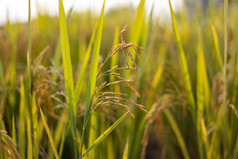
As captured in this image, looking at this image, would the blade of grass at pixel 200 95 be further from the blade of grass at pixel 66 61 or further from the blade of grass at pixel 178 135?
the blade of grass at pixel 66 61

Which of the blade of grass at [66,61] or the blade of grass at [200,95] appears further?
the blade of grass at [200,95]

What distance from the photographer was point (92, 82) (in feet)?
1.63

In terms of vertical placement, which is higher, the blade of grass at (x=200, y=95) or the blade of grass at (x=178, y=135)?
the blade of grass at (x=200, y=95)

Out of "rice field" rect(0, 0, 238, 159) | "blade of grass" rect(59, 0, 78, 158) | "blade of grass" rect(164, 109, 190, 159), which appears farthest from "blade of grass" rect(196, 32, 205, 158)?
"blade of grass" rect(59, 0, 78, 158)

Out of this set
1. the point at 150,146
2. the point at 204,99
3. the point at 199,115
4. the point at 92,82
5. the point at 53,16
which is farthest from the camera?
the point at 53,16

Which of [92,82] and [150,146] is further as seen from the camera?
[150,146]

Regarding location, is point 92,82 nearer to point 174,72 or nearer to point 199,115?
point 199,115

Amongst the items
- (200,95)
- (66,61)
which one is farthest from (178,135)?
(66,61)

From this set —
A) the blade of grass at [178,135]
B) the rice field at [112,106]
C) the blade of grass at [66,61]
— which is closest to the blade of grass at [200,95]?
the rice field at [112,106]

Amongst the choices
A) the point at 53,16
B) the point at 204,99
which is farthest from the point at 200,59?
the point at 53,16

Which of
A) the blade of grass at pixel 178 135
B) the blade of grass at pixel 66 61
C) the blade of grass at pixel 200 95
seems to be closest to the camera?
the blade of grass at pixel 66 61

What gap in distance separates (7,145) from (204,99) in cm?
65

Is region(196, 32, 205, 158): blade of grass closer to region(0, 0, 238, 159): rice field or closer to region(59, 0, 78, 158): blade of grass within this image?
region(0, 0, 238, 159): rice field

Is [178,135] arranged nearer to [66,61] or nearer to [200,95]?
[200,95]
